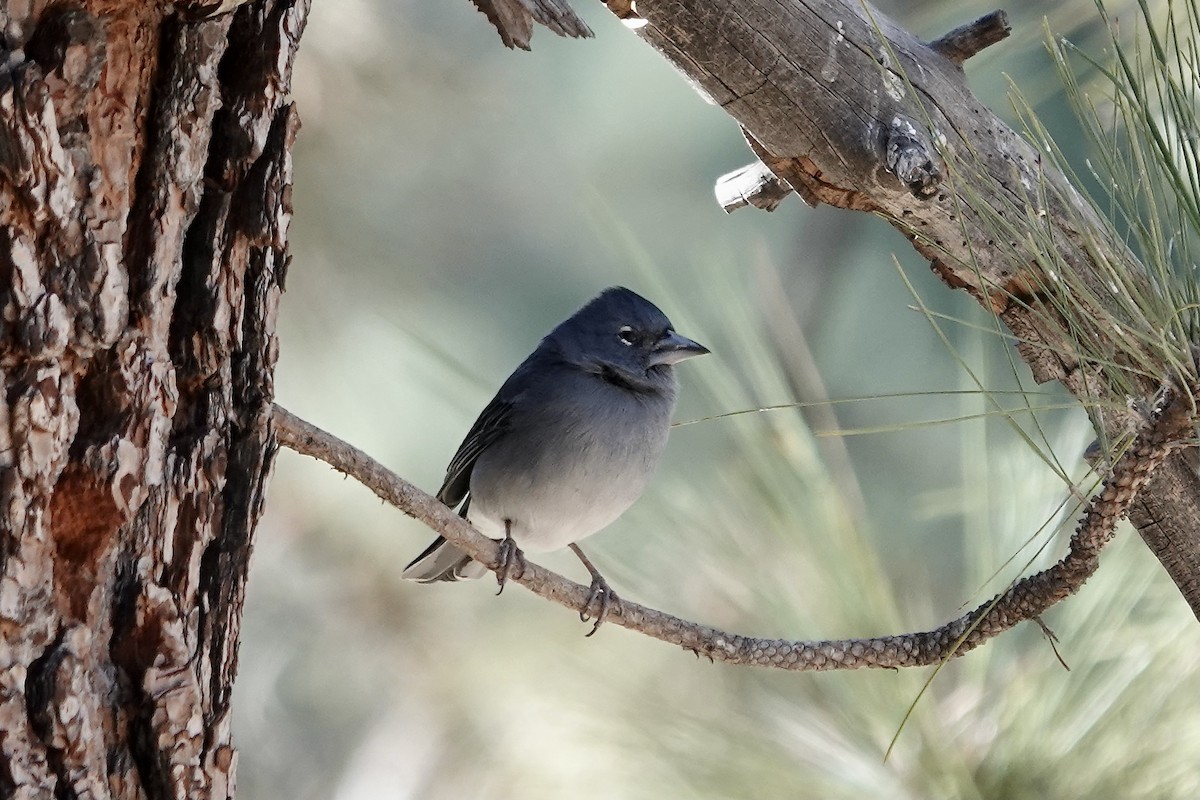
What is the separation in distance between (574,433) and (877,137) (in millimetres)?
1444

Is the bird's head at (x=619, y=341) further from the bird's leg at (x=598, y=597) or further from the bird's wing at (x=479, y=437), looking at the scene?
the bird's leg at (x=598, y=597)

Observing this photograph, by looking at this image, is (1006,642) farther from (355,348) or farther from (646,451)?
(355,348)

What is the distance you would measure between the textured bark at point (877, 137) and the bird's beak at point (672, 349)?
1106 mm

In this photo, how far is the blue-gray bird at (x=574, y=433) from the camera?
290 centimetres

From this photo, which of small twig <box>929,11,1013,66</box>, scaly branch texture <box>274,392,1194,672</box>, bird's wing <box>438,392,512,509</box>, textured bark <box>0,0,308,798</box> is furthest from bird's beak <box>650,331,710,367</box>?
textured bark <box>0,0,308,798</box>

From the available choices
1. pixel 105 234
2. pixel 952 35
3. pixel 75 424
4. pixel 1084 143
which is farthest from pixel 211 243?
pixel 1084 143

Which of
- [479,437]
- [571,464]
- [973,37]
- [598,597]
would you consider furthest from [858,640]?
[479,437]

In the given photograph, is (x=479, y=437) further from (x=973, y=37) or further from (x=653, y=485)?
(x=973, y=37)

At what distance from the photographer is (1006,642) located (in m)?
2.25

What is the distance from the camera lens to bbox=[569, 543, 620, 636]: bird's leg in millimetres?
2188

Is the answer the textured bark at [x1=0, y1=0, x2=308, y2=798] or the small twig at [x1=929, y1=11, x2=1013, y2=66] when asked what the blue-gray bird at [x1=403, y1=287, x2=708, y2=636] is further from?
the textured bark at [x1=0, y1=0, x2=308, y2=798]

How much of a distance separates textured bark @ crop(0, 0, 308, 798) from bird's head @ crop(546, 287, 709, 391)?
1.82 m

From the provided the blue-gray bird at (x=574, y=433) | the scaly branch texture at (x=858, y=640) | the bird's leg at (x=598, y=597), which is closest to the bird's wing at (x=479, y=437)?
the blue-gray bird at (x=574, y=433)

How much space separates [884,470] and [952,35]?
1.20 m
